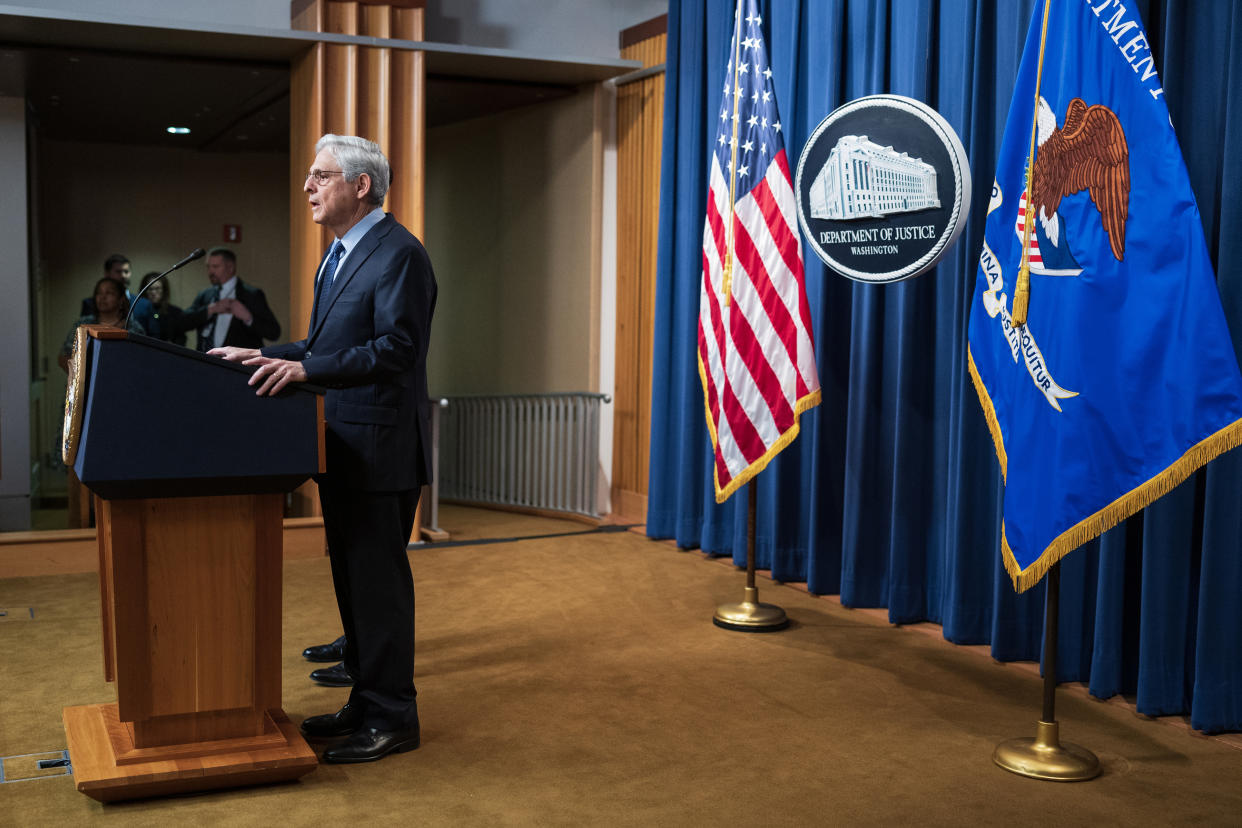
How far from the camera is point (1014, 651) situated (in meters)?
3.99

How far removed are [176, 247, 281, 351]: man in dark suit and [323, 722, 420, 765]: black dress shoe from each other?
4222 mm

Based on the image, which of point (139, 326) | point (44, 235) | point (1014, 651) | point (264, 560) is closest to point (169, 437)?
point (264, 560)

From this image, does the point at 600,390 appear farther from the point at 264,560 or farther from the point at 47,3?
the point at 264,560

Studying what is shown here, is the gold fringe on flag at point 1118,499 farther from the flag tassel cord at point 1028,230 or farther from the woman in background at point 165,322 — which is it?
the woman in background at point 165,322

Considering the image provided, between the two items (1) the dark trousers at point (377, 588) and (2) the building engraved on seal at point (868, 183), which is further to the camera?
(2) the building engraved on seal at point (868, 183)

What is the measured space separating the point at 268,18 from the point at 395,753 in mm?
4395

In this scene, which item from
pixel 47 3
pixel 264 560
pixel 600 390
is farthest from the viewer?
pixel 600 390

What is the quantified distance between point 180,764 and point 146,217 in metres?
7.39

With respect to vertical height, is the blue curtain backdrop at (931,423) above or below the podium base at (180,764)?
above

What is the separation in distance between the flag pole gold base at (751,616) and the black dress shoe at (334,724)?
1.70m

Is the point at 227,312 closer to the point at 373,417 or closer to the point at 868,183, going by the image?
the point at 868,183

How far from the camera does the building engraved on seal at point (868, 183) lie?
381 cm

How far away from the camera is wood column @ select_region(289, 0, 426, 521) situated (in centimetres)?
572

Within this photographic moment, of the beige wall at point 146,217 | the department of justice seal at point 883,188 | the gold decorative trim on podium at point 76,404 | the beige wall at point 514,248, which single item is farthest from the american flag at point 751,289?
the beige wall at point 146,217
